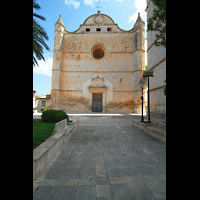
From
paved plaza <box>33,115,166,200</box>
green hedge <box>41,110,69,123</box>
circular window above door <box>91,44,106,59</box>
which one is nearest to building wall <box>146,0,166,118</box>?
paved plaza <box>33,115,166,200</box>

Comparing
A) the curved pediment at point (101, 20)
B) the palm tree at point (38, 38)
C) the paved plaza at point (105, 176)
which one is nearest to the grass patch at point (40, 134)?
the paved plaza at point (105, 176)

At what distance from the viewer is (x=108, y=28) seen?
1941 centimetres

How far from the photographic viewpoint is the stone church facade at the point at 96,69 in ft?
59.0

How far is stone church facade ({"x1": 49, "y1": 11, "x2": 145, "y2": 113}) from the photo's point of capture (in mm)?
17969

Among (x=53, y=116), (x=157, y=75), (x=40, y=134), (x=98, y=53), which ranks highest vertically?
(x=98, y=53)

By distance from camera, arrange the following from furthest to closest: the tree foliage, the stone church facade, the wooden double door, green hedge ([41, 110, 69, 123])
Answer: the wooden double door → the stone church facade → green hedge ([41, 110, 69, 123]) → the tree foliage

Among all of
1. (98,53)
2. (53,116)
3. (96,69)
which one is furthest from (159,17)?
(98,53)

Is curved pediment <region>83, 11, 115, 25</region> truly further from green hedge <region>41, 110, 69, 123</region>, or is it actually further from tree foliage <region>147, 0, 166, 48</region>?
green hedge <region>41, 110, 69, 123</region>

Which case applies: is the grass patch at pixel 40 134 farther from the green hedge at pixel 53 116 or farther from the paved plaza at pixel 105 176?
the green hedge at pixel 53 116

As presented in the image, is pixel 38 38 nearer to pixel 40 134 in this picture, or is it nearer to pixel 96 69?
pixel 40 134

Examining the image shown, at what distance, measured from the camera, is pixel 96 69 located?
60.6 ft

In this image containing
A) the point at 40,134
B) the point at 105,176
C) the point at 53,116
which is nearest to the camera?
the point at 105,176
